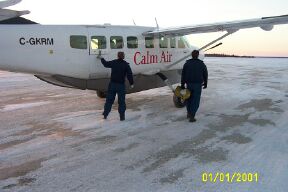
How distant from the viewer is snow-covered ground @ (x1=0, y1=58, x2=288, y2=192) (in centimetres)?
459

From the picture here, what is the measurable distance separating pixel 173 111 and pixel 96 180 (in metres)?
5.56

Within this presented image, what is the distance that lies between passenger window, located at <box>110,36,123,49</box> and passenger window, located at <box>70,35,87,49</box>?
2.96 ft

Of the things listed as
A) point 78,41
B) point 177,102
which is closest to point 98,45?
point 78,41

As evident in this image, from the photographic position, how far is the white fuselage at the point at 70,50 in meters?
8.01

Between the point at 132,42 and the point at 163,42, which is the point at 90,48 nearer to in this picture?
the point at 132,42

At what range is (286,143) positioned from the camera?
650cm

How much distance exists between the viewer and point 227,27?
9727mm

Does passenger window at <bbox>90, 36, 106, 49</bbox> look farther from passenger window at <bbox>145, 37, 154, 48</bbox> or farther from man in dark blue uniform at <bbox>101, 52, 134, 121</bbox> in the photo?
passenger window at <bbox>145, 37, 154, 48</bbox>

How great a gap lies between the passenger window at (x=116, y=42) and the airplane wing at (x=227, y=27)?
1067 mm

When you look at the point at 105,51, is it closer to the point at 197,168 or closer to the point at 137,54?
the point at 137,54

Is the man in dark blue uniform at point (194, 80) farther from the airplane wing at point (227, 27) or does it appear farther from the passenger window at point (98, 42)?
the passenger window at point (98, 42)

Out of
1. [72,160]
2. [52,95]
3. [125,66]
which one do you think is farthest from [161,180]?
[52,95]

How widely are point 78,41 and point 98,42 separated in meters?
0.63

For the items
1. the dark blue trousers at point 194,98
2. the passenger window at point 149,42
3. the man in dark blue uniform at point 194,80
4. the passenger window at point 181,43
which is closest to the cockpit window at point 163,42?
the passenger window at point 149,42
